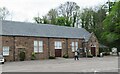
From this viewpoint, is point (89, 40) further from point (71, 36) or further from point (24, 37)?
point (24, 37)

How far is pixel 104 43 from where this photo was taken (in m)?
80.6

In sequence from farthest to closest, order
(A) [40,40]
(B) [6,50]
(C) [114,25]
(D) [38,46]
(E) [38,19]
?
1. (E) [38,19]
2. (A) [40,40]
3. (D) [38,46]
4. (B) [6,50]
5. (C) [114,25]

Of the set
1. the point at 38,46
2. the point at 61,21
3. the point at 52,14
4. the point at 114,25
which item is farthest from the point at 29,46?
the point at 52,14

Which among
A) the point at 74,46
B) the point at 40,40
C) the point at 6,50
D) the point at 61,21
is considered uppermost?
the point at 61,21

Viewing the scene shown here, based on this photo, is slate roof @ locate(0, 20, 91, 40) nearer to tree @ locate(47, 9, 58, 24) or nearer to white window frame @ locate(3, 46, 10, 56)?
white window frame @ locate(3, 46, 10, 56)

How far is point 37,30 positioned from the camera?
5547cm

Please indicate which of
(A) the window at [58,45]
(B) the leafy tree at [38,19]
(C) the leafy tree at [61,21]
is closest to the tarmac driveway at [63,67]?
(A) the window at [58,45]

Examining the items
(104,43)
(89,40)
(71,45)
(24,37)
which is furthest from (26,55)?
(104,43)

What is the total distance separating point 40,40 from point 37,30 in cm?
246

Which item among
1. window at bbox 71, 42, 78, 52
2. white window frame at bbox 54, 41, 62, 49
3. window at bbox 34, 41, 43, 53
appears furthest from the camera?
window at bbox 71, 42, 78, 52

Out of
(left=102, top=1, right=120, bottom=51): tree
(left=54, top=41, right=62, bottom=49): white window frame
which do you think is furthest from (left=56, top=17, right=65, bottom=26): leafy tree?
(left=102, top=1, right=120, bottom=51): tree

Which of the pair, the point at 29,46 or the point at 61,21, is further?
the point at 61,21

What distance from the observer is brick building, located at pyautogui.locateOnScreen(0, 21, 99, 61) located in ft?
159

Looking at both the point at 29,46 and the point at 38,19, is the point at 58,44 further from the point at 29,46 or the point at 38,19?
the point at 38,19
